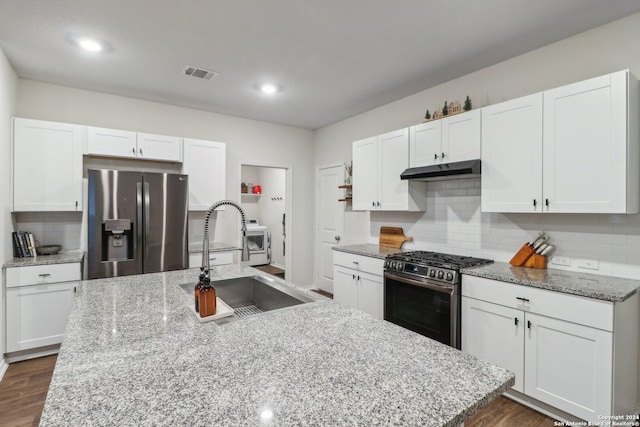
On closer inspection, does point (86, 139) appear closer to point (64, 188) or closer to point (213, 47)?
point (64, 188)

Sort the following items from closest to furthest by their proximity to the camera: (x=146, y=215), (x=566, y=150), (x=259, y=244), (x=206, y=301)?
(x=206, y=301) → (x=566, y=150) → (x=146, y=215) → (x=259, y=244)

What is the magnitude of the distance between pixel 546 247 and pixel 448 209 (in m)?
0.96

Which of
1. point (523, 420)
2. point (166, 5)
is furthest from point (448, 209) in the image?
point (166, 5)

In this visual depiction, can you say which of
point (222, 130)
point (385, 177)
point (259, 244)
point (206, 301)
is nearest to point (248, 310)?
point (206, 301)

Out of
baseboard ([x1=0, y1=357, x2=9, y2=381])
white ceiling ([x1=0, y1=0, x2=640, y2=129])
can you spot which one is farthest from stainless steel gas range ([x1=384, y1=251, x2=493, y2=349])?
baseboard ([x1=0, y1=357, x2=9, y2=381])

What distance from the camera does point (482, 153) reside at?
270 cm

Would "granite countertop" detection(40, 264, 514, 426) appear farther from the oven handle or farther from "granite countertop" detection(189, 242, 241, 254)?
"granite countertop" detection(189, 242, 241, 254)

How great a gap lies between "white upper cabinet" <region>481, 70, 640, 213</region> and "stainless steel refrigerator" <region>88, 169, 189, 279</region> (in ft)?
10.1

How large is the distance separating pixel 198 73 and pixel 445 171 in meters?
2.54

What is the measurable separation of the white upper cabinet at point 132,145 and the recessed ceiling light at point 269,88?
1182mm

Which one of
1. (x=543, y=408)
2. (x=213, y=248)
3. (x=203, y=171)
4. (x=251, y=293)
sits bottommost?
(x=543, y=408)

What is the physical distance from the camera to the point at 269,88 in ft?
11.6

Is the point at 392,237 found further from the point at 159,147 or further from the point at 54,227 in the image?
the point at 54,227

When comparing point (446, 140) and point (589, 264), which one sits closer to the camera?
point (589, 264)
